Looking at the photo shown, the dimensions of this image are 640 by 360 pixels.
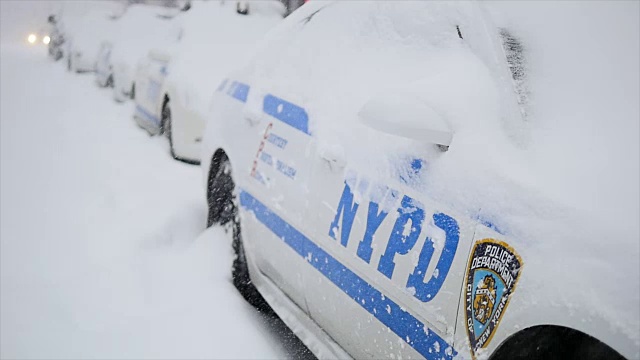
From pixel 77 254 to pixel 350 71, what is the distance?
2056 mm

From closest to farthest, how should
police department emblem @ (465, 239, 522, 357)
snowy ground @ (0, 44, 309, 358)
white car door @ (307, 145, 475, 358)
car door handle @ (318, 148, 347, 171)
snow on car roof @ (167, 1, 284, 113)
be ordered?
police department emblem @ (465, 239, 522, 357) < white car door @ (307, 145, 475, 358) < car door handle @ (318, 148, 347, 171) < snowy ground @ (0, 44, 309, 358) < snow on car roof @ (167, 1, 284, 113)

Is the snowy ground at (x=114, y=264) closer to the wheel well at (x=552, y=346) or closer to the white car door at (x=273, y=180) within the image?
the white car door at (x=273, y=180)

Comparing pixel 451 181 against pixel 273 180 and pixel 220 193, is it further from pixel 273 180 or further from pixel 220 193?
pixel 220 193

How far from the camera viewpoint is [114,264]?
300 cm

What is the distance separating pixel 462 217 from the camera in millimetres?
1399

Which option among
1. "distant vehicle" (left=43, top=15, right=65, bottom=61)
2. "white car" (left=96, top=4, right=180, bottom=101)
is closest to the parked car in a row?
"white car" (left=96, top=4, right=180, bottom=101)

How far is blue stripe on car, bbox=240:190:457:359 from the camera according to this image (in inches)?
59.0

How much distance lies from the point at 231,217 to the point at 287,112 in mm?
890

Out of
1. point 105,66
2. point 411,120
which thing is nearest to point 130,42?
point 105,66

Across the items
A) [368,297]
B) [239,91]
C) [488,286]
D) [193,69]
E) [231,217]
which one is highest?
[239,91]

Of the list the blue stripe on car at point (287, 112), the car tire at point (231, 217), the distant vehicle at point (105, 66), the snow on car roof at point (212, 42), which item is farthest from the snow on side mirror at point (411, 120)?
the distant vehicle at point (105, 66)

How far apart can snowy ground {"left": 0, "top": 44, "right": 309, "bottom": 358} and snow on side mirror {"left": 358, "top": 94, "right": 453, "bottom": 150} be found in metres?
1.35

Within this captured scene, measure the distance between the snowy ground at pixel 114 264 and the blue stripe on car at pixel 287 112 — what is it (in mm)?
948

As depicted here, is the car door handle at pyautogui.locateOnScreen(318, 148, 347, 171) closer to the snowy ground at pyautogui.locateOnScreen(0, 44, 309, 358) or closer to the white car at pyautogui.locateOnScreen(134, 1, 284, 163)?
the snowy ground at pyautogui.locateOnScreen(0, 44, 309, 358)
